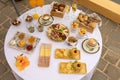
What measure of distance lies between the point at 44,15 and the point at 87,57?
0.98 metres

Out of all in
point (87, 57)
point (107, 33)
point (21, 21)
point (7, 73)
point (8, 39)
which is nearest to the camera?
point (87, 57)

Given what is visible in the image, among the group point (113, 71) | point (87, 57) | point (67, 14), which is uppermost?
point (67, 14)

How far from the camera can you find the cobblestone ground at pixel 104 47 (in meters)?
3.68

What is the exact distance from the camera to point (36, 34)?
323cm

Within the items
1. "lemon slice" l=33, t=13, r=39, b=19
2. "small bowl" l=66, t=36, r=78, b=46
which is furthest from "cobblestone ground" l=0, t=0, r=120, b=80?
"lemon slice" l=33, t=13, r=39, b=19

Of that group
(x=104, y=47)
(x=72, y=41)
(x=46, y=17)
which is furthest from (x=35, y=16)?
(x=104, y=47)

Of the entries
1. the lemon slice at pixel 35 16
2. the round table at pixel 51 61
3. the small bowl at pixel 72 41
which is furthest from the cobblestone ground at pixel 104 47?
the lemon slice at pixel 35 16

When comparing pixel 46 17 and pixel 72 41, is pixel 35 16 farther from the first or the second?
pixel 72 41

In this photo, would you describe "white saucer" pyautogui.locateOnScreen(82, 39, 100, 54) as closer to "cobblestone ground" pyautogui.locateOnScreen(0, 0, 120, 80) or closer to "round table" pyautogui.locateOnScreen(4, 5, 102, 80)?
"round table" pyautogui.locateOnScreen(4, 5, 102, 80)

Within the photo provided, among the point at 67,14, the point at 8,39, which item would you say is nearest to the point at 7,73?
the point at 8,39

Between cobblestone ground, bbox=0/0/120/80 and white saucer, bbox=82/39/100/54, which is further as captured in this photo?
cobblestone ground, bbox=0/0/120/80

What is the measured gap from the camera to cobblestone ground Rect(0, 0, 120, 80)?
3.68m

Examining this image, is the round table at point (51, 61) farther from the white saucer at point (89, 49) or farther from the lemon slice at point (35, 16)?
the lemon slice at point (35, 16)

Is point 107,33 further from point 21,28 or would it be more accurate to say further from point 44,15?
point 21,28
